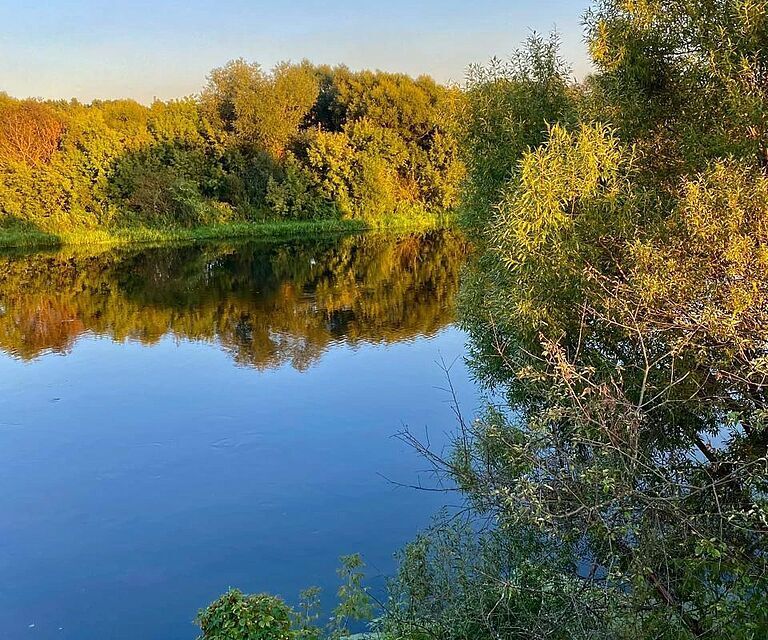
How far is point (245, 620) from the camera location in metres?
4.82

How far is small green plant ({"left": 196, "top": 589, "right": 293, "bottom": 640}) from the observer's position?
4.79 m

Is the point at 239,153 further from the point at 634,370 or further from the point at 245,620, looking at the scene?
the point at 245,620

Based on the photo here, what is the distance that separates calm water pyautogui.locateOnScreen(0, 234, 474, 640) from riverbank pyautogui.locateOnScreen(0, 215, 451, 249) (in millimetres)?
12266

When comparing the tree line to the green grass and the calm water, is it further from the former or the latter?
the green grass

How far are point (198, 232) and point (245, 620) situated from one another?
33.5 metres

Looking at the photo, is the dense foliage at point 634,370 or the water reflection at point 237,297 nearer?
the dense foliage at point 634,370

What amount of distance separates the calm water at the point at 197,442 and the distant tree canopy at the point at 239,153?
46.1 feet

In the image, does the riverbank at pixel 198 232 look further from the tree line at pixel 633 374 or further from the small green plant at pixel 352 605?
the small green plant at pixel 352 605

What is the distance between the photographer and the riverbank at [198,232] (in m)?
33.4

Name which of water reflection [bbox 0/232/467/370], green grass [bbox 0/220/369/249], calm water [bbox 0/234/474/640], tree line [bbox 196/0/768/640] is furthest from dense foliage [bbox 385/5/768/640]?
green grass [bbox 0/220/369/249]

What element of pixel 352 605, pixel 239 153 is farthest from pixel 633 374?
pixel 239 153

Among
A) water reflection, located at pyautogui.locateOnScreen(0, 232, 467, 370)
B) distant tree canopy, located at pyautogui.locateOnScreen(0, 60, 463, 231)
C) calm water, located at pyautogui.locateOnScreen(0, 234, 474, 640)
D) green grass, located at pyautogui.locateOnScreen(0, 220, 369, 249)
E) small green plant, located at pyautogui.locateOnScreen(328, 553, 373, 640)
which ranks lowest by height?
→ small green plant, located at pyautogui.locateOnScreen(328, 553, 373, 640)

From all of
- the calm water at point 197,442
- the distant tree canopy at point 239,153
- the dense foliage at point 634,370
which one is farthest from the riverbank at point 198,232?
the dense foliage at point 634,370

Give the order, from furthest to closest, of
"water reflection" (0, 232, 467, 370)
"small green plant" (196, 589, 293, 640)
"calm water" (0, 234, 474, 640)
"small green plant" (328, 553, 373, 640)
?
1. "water reflection" (0, 232, 467, 370)
2. "calm water" (0, 234, 474, 640)
3. "small green plant" (328, 553, 373, 640)
4. "small green plant" (196, 589, 293, 640)
